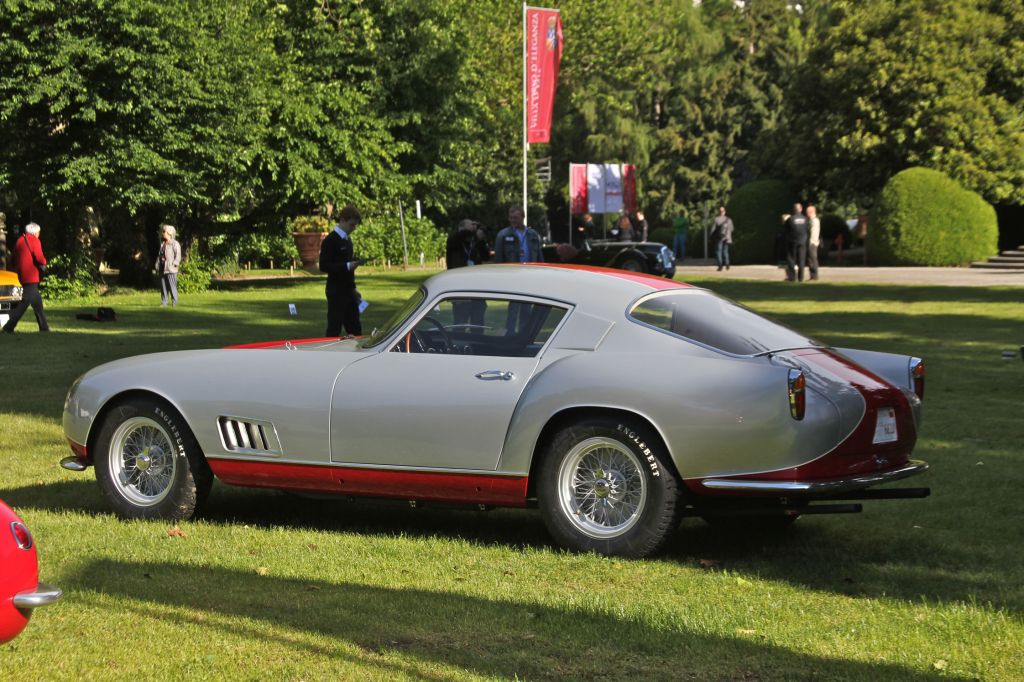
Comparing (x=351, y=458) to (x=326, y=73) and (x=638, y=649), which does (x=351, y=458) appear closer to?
(x=638, y=649)

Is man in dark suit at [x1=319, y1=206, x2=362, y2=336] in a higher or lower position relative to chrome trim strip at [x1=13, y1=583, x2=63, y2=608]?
higher

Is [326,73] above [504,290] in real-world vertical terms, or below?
above

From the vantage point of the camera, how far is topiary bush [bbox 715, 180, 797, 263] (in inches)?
1923

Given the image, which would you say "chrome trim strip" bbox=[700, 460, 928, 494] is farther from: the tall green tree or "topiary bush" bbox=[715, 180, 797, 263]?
"topiary bush" bbox=[715, 180, 797, 263]

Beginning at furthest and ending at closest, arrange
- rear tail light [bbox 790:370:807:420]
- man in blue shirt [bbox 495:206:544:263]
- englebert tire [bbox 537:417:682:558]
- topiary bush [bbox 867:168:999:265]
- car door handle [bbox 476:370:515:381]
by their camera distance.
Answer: topiary bush [bbox 867:168:999:265] → man in blue shirt [bbox 495:206:544:263] → car door handle [bbox 476:370:515:381] → englebert tire [bbox 537:417:682:558] → rear tail light [bbox 790:370:807:420]

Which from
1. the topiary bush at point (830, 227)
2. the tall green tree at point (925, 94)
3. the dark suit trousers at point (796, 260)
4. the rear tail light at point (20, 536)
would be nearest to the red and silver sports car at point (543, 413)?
the rear tail light at point (20, 536)

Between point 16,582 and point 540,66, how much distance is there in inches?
1488

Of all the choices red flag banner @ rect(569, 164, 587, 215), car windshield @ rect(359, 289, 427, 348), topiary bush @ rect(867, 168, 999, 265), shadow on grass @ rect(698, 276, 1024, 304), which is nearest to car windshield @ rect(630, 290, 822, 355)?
car windshield @ rect(359, 289, 427, 348)

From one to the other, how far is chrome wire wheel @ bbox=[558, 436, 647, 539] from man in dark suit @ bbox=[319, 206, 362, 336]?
7.70m

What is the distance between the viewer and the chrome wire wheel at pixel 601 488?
6.66 meters

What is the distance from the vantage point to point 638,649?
5.23 m

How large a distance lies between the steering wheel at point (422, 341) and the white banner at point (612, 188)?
48363mm

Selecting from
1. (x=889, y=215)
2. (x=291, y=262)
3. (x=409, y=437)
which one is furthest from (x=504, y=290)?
(x=291, y=262)

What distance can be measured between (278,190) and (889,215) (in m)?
19.2
